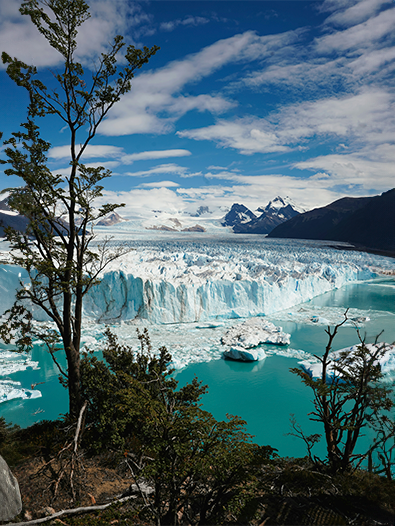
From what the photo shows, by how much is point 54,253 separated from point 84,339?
29.9ft

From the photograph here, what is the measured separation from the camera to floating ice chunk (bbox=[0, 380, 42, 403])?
9.09 metres

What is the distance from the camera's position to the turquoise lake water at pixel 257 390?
27.3 feet

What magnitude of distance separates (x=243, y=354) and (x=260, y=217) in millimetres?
97492

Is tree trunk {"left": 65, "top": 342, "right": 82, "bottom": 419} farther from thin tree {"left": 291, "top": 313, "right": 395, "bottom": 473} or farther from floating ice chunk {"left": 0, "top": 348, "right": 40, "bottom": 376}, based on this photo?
floating ice chunk {"left": 0, "top": 348, "right": 40, "bottom": 376}

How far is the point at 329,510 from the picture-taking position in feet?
11.7

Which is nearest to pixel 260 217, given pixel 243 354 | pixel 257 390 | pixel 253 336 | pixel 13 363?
pixel 253 336

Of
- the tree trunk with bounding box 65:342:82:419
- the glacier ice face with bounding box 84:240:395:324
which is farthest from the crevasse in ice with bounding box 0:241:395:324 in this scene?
the tree trunk with bounding box 65:342:82:419

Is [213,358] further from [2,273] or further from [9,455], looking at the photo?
[2,273]

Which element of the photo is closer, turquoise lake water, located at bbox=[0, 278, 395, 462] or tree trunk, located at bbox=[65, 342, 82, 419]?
tree trunk, located at bbox=[65, 342, 82, 419]

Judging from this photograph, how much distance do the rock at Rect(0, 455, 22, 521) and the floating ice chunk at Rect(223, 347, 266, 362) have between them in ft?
31.4

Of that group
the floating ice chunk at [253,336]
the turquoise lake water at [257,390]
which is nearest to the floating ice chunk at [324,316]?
the turquoise lake water at [257,390]

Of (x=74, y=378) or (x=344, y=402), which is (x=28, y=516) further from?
(x=344, y=402)

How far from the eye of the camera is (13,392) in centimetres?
931

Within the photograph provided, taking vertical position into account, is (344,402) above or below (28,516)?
above
